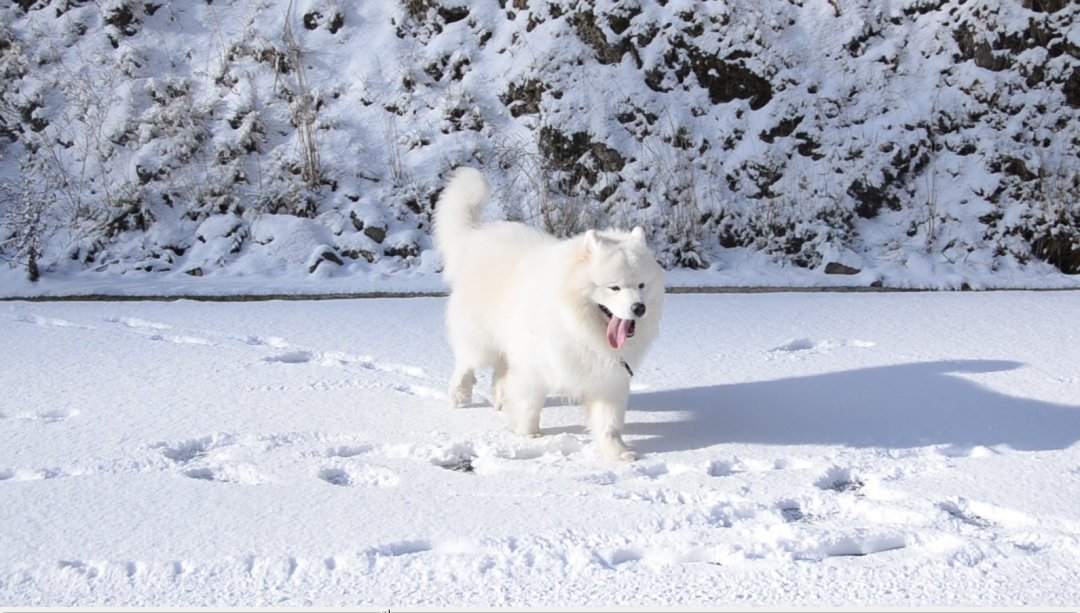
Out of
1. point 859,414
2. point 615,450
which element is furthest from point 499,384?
point 859,414

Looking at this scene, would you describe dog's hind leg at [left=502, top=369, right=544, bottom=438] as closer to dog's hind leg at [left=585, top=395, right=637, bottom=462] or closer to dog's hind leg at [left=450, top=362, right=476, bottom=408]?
dog's hind leg at [left=585, top=395, right=637, bottom=462]

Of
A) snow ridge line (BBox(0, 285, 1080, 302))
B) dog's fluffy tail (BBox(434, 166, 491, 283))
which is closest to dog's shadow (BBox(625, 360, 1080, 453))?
dog's fluffy tail (BBox(434, 166, 491, 283))

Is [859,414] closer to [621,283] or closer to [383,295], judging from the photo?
[621,283]

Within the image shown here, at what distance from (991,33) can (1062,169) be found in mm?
Result: 1602

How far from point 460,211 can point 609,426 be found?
1.37m

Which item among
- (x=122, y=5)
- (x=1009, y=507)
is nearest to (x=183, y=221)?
(x=122, y=5)

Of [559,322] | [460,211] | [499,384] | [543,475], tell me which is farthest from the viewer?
[460,211]

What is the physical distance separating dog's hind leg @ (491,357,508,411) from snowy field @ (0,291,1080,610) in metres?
0.18

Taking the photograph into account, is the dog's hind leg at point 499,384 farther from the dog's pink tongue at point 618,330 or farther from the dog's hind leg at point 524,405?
the dog's pink tongue at point 618,330

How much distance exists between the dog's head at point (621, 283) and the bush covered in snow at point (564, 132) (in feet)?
13.9

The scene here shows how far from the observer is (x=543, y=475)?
324cm

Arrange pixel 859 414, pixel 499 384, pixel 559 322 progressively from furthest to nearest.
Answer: pixel 499 384, pixel 859 414, pixel 559 322

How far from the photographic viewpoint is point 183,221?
814 centimetres

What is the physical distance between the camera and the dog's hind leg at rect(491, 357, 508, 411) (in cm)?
402
